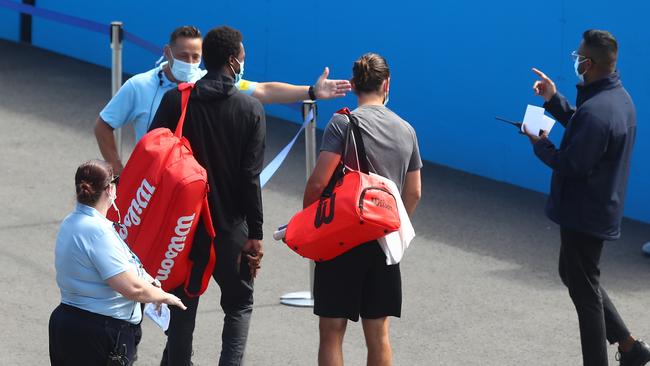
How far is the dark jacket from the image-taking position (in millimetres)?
6277

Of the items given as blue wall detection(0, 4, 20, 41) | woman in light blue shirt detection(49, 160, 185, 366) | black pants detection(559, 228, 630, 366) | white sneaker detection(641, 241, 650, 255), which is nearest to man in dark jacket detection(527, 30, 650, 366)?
black pants detection(559, 228, 630, 366)

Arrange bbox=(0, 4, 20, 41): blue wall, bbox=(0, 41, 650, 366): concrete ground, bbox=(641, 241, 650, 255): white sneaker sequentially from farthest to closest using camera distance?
1. bbox=(0, 4, 20, 41): blue wall
2. bbox=(641, 241, 650, 255): white sneaker
3. bbox=(0, 41, 650, 366): concrete ground

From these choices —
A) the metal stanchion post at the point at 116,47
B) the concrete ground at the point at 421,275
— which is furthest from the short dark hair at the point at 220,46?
the metal stanchion post at the point at 116,47

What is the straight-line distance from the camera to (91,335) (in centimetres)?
489

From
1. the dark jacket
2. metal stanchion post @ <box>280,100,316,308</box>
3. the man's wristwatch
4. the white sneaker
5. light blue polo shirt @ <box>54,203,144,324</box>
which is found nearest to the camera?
light blue polo shirt @ <box>54,203,144,324</box>

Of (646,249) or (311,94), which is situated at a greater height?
(311,94)

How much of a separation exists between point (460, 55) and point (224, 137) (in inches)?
223

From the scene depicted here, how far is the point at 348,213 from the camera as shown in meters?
5.57

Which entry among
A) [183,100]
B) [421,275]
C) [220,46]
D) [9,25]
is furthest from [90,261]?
[9,25]

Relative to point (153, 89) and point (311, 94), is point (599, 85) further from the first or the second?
point (153, 89)

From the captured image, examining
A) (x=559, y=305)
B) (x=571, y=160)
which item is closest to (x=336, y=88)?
(x=571, y=160)

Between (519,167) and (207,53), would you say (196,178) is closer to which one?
(207,53)

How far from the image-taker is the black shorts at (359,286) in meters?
5.74

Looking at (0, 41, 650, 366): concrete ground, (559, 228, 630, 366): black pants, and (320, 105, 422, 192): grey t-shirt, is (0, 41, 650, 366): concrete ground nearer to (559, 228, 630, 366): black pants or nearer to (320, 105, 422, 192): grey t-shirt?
(559, 228, 630, 366): black pants
